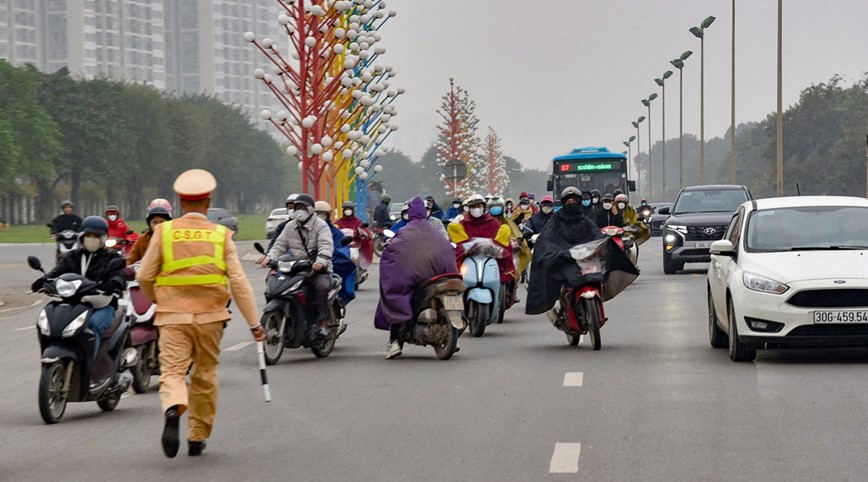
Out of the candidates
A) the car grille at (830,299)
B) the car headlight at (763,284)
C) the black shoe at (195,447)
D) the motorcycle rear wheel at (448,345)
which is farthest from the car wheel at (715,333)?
the black shoe at (195,447)

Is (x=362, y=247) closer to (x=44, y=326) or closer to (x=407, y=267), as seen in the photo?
(x=407, y=267)

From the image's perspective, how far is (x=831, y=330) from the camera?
1322 centimetres

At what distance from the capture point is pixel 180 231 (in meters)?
9.04

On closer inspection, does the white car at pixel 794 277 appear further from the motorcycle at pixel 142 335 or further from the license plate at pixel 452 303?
the motorcycle at pixel 142 335


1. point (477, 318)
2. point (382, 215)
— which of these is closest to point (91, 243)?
point (477, 318)

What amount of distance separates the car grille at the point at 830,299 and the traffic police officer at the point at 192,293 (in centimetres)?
583

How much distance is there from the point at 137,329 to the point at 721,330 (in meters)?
5.75

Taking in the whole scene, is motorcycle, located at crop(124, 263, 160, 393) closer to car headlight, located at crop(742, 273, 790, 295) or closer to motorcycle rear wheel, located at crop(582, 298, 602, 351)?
motorcycle rear wheel, located at crop(582, 298, 602, 351)

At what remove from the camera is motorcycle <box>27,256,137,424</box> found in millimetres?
10859

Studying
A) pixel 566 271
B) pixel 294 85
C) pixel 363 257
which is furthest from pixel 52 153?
pixel 566 271

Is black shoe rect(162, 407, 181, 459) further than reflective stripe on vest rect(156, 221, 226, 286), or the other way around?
reflective stripe on vest rect(156, 221, 226, 286)

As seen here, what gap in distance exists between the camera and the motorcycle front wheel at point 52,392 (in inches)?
422

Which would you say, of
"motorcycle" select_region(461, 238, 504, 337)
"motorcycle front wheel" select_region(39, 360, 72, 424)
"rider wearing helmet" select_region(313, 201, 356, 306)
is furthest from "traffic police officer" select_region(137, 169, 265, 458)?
"motorcycle" select_region(461, 238, 504, 337)

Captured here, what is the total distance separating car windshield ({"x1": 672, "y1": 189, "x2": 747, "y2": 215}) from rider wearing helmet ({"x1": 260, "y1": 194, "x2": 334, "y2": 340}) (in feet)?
57.9
